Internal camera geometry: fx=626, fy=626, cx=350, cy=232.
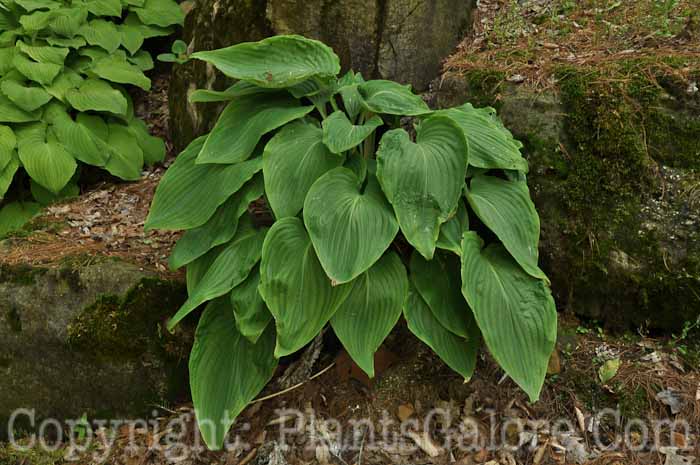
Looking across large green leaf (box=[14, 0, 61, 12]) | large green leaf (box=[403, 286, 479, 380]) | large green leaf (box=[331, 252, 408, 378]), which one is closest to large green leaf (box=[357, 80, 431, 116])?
large green leaf (box=[331, 252, 408, 378])

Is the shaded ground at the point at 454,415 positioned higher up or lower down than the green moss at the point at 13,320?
lower down

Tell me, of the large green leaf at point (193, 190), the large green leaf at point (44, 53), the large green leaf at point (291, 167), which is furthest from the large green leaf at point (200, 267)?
the large green leaf at point (44, 53)

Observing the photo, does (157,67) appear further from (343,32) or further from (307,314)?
(307,314)

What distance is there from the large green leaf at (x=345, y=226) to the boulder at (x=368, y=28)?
4.71ft

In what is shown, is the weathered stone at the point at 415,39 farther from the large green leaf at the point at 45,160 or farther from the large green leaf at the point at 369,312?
the large green leaf at the point at 45,160

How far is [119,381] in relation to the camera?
306cm

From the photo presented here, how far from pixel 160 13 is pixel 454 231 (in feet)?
11.2

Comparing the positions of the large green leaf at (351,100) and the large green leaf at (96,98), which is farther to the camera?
the large green leaf at (96,98)

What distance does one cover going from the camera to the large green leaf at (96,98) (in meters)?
4.08

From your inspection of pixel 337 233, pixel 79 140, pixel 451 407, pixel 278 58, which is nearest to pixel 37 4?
pixel 79 140

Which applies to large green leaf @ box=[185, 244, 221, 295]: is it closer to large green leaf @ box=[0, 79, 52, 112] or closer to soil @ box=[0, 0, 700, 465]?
soil @ box=[0, 0, 700, 465]

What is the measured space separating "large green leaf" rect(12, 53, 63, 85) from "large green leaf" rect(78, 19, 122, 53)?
1.38 feet

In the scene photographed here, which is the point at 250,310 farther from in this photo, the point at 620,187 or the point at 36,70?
the point at 36,70

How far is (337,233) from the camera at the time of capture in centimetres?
248
